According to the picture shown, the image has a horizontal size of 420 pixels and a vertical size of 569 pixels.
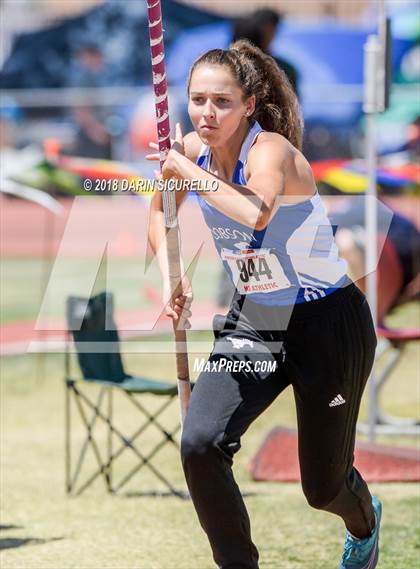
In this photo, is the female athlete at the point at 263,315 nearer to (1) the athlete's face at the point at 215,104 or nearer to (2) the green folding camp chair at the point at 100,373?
(1) the athlete's face at the point at 215,104

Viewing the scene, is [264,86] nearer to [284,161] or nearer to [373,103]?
[284,161]

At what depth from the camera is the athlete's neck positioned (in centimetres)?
406

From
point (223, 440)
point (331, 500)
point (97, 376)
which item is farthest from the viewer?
point (97, 376)

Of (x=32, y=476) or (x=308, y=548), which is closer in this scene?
(x=308, y=548)

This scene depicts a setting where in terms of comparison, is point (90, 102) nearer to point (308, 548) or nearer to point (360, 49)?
point (360, 49)

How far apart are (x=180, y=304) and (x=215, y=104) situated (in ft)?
2.42

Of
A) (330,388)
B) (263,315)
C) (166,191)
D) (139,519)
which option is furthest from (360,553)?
(139,519)

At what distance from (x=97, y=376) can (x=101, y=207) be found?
1654 cm

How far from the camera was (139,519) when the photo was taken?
5953 mm

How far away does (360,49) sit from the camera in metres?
21.5

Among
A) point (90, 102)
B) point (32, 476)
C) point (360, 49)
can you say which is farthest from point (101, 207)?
point (32, 476)

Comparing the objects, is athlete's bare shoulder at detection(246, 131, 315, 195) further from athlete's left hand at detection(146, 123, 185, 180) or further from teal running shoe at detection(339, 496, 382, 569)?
teal running shoe at detection(339, 496, 382, 569)

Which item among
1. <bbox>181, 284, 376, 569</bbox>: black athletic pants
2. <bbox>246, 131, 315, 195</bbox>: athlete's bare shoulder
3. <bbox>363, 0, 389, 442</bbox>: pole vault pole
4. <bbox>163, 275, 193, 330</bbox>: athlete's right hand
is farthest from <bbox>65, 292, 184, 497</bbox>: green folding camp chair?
<bbox>246, 131, 315, 195</bbox>: athlete's bare shoulder

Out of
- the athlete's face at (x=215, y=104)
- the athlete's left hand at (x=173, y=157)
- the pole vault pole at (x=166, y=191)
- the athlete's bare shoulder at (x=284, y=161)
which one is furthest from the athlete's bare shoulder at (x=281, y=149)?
the pole vault pole at (x=166, y=191)
